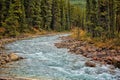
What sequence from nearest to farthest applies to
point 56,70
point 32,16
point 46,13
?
point 56,70
point 32,16
point 46,13

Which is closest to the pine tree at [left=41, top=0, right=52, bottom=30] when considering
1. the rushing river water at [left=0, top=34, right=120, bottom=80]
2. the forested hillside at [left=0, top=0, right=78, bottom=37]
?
the forested hillside at [left=0, top=0, right=78, bottom=37]

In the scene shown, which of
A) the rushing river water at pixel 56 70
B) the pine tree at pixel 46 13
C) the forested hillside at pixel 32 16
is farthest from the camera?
the pine tree at pixel 46 13

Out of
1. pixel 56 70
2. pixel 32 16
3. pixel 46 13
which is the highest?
pixel 56 70

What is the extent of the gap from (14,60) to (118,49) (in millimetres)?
13197

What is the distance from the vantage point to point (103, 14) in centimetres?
4800

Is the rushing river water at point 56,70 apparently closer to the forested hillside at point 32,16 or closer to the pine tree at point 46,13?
the forested hillside at point 32,16

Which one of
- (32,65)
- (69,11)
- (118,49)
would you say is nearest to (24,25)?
(118,49)

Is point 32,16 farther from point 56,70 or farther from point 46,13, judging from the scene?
point 56,70

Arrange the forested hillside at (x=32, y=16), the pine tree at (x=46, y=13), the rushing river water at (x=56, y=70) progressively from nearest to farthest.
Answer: the rushing river water at (x=56, y=70)
the forested hillside at (x=32, y=16)
the pine tree at (x=46, y=13)

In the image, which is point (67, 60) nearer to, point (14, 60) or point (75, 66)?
point (75, 66)

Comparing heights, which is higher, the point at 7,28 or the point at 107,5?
the point at 107,5

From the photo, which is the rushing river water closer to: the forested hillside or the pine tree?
the forested hillside

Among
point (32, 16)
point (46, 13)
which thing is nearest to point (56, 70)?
point (32, 16)

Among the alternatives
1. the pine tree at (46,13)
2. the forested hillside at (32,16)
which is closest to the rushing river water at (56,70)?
the forested hillside at (32,16)
